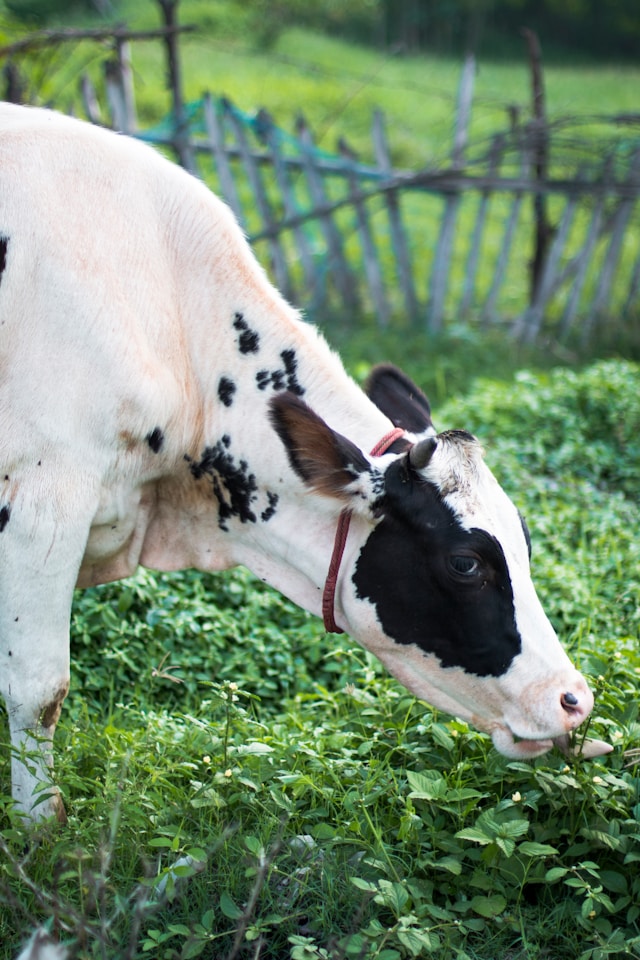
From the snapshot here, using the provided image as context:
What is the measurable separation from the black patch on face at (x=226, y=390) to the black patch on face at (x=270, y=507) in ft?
1.00

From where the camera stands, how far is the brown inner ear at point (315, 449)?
2.75 m

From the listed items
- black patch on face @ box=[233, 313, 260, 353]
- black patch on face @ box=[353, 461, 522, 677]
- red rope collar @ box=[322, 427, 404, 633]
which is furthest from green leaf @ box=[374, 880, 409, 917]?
black patch on face @ box=[233, 313, 260, 353]

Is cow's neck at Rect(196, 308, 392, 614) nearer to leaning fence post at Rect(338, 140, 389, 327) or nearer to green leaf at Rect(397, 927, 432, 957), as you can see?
green leaf at Rect(397, 927, 432, 957)

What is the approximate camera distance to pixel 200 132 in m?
8.90

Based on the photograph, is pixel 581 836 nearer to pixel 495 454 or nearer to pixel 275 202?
pixel 495 454

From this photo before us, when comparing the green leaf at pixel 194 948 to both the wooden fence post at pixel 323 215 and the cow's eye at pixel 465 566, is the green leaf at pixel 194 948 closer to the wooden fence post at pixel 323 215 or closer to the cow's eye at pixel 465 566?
the cow's eye at pixel 465 566

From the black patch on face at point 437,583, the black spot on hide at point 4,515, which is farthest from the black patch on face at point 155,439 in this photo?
the black patch on face at point 437,583

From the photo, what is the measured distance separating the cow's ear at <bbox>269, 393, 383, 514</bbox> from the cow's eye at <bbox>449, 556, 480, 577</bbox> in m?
0.28

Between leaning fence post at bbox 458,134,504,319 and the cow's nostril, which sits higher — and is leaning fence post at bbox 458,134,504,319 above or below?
below

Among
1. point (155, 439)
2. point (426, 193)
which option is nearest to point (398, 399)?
point (155, 439)

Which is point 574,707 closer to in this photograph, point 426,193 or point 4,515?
point 4,515

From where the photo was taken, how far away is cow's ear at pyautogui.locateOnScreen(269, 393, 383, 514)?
2.75 m

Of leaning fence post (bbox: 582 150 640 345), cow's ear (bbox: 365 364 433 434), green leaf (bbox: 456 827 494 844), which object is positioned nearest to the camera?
green leaf (bbox: 456 827 494 844)

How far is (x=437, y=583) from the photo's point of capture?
284cm
